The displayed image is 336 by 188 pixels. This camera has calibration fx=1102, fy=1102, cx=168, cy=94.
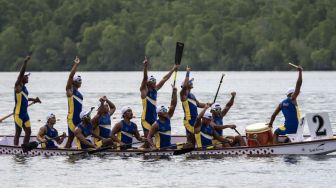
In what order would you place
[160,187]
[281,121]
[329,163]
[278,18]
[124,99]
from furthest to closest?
[278,18], [124,99], [281,121], [329,163], [160,187]

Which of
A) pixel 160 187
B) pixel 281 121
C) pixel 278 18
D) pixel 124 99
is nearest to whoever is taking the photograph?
pixel 160 187

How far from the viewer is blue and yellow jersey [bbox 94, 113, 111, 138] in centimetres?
3244

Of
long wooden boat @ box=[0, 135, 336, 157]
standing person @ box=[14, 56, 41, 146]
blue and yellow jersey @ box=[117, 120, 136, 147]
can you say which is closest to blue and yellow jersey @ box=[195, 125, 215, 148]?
long wooden boat @ box=[0, 135, 336, 157]

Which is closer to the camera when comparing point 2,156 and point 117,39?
point 2,156

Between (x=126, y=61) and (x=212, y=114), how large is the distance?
13186 centimetres

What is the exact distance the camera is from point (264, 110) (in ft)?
201

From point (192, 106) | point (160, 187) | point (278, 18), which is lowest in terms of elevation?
Answer: point (160, 187)

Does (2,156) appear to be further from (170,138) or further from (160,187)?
(160,187)

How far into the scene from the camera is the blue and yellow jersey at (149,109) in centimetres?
3266

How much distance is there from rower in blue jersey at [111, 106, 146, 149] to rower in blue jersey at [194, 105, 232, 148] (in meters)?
1.62

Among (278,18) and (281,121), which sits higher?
(278,18)

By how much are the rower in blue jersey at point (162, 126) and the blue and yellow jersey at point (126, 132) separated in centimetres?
72

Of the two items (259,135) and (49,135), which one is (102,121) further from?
(259,135)

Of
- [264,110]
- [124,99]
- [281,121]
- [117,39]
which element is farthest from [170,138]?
[117,39]
